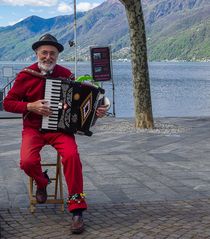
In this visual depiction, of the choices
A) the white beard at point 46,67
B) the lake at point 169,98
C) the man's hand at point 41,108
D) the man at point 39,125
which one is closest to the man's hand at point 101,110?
the man at point 39,125

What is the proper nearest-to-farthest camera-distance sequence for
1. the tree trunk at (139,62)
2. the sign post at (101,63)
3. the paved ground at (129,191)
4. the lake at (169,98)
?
1. the paved ground at (129,191)
2. the tree trunk at (139,62)
3. the sign post at (101,63)
4. the lake at (169,98)

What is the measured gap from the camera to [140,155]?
9.24 meters

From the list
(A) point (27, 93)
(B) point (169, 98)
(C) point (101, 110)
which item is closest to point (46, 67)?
(A) point (27, 93)

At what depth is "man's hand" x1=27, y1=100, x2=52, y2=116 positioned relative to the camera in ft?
16.4

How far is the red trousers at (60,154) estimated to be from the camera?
5043mm

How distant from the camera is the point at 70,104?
508cm

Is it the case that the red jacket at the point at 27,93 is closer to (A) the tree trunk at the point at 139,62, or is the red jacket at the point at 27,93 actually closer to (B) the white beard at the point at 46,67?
(B) the white beard at the point at 46,67

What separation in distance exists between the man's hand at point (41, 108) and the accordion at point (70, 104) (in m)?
0.05

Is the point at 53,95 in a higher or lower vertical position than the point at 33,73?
lower

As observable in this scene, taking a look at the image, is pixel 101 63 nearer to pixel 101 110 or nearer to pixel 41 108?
pixel 101 110

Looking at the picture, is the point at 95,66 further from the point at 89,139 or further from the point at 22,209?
the point at 22,209

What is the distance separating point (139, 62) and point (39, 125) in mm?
7640

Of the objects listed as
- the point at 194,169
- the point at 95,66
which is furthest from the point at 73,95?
the point at 95,66

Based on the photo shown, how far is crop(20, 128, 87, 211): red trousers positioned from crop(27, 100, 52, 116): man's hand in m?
0.28
